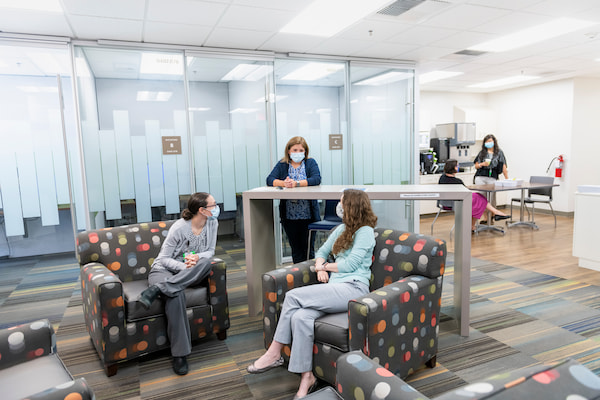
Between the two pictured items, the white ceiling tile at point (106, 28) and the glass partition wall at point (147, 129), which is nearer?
the white ceiling tile at point (106, 28)

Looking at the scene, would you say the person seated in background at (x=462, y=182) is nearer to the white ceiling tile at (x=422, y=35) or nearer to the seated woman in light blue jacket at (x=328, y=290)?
the white ceiling tile at (x=422, y=35)

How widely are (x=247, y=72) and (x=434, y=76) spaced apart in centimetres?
378

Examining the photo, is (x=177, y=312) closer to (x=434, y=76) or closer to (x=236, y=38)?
(x=236, y=38)

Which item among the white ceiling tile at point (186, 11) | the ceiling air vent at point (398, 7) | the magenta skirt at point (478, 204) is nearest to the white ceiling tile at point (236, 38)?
the white ceiling tile at point (186, 11)

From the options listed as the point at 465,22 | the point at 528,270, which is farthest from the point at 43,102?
the point at 528,270

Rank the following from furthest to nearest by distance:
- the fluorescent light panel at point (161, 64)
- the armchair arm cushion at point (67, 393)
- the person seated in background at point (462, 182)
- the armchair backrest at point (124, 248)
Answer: the person seated in background at point (462, 182), the fluorescent light panel at point (161, 64), the armchair backrest at point (124, 248), the armchair arm cushion at point (67, 393)

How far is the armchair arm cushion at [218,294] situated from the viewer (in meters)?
2.94

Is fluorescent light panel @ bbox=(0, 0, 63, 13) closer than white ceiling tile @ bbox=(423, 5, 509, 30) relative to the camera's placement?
Yes

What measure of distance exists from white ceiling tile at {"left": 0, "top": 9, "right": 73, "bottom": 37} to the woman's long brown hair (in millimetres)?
3132

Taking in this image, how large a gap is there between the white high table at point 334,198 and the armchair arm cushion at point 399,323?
51cm

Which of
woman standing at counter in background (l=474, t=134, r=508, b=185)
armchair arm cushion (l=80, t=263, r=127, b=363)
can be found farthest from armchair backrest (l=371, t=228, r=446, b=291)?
woman standing at counter in background (l=474, t=134, r=508, b=185)

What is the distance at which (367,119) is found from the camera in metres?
5.91

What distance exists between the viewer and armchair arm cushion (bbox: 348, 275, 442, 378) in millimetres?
2062

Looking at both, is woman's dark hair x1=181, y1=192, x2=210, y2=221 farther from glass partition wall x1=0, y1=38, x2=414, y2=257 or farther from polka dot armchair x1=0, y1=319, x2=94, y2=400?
glass partition wall x1=0, y1=38, x2=414, y2=257
